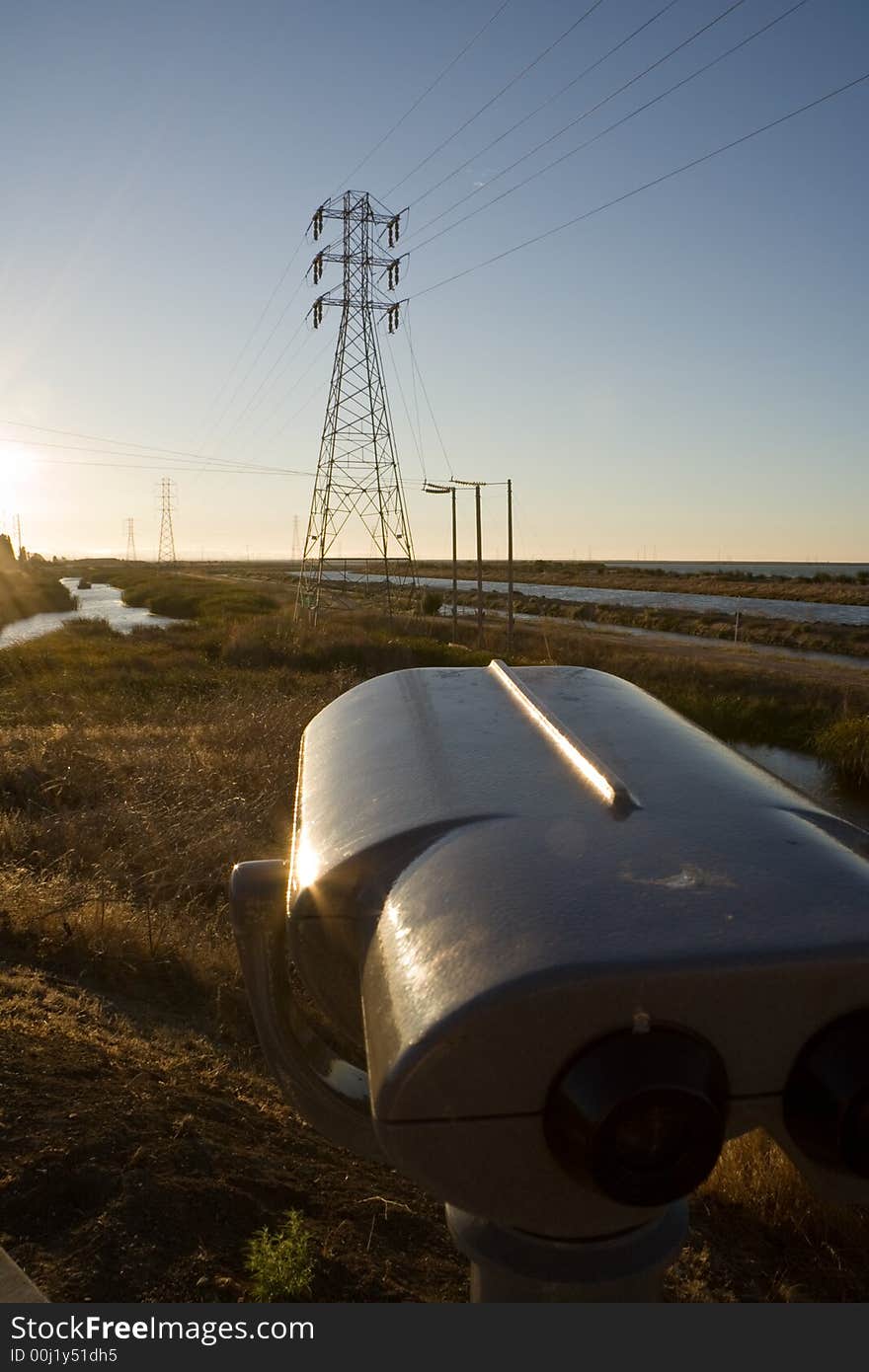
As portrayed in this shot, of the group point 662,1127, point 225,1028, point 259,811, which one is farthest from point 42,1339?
point 259,811

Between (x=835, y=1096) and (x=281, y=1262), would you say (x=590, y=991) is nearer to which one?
(x=835, y=1096)

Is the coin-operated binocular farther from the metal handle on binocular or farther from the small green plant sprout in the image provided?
the small green plant sprout

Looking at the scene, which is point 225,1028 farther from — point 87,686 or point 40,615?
point 40,615

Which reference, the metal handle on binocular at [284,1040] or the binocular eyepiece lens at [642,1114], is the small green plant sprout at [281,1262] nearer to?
the metal handle on binocular at [284,1040]

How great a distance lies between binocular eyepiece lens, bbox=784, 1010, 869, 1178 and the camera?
1.10 m

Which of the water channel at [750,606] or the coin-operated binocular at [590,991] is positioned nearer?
the coin-operated binocular at [590,991]

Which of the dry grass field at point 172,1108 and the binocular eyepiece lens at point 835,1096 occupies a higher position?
the binocular eyepiece lens at point 835,1096

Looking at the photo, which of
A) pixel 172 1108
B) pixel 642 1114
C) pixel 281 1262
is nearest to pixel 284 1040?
pixel 642 1114

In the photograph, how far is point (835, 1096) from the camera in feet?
3.62

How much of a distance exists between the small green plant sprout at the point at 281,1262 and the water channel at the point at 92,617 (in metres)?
29.2

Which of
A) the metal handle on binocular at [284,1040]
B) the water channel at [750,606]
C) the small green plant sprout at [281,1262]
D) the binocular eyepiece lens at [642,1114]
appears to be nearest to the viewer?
the binocular eyepiece lens at [642,1114]

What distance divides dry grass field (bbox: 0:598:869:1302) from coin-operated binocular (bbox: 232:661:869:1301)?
153 centimetres

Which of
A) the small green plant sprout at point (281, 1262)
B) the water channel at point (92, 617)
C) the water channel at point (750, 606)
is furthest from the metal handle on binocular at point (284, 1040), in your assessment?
the water channel at point (750, 606)

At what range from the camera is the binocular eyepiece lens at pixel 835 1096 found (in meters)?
1.10
